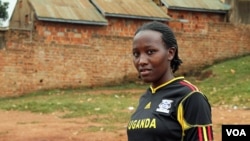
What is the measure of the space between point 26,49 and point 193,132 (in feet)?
46.9

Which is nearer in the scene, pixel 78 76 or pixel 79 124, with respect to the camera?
pixel 79 124

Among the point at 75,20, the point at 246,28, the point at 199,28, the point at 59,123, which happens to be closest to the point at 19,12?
the point at 75,20

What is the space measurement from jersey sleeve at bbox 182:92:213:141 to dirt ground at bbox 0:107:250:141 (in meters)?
5.67

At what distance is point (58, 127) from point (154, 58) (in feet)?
24.3

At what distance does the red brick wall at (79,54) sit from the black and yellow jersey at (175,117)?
13907 mm

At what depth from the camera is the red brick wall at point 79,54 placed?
16.2 metres

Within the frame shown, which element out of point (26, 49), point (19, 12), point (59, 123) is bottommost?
point (59, 123)

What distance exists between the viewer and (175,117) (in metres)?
2.50

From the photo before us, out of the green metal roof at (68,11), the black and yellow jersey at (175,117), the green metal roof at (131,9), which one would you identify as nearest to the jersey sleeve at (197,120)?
the black and yellow jersey at (175,117)

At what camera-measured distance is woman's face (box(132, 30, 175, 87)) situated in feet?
8.68

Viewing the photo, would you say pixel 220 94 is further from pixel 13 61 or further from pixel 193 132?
pixel 193 132

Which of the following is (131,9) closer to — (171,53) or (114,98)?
(114,98)

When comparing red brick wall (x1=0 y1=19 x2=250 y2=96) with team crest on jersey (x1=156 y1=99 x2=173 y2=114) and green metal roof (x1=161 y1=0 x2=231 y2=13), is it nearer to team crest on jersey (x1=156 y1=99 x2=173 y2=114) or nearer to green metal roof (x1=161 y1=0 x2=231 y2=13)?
green metal roof (x1=161 y1=0 x2=231 y2=13)

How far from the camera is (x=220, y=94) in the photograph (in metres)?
13.2
